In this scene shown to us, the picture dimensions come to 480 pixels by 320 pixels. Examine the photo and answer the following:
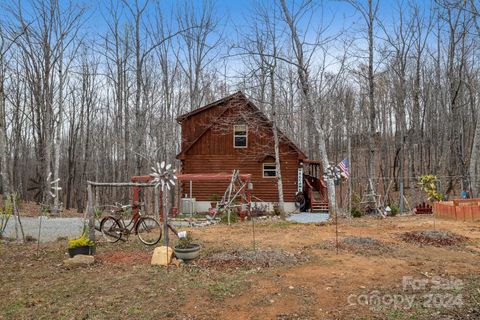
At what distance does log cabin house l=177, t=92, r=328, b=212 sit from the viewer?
73.7ft

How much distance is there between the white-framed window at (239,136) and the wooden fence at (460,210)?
11.5 meters

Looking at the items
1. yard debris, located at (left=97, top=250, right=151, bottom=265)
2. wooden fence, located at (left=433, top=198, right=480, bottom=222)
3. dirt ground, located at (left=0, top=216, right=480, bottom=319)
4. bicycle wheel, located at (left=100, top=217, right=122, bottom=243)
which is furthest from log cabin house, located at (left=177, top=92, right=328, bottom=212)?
yard debris, located at (left=97, top=250, right=151, bottom=265)

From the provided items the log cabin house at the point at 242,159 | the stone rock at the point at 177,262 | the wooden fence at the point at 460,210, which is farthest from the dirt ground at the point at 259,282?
the log cabin house at the point at 242,159

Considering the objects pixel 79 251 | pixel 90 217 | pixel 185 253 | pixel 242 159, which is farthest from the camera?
pixel 242 159

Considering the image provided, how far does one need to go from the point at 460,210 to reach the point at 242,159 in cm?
1225

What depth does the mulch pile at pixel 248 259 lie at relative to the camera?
7.45 m

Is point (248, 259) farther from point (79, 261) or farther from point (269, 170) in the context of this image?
point (269, 170)

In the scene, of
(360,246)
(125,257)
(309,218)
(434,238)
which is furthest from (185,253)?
(309,218)

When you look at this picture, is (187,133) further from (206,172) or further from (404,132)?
(404,132)

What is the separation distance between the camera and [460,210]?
47.9ft

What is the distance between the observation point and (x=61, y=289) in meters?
6.26

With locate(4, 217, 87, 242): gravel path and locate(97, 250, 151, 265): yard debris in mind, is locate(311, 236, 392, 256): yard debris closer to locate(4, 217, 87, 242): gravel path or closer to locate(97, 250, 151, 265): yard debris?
locate(97, 250, 151, 265): yard debris

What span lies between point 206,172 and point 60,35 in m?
11.2

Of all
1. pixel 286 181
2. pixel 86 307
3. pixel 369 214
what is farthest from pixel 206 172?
pixel 86 307
